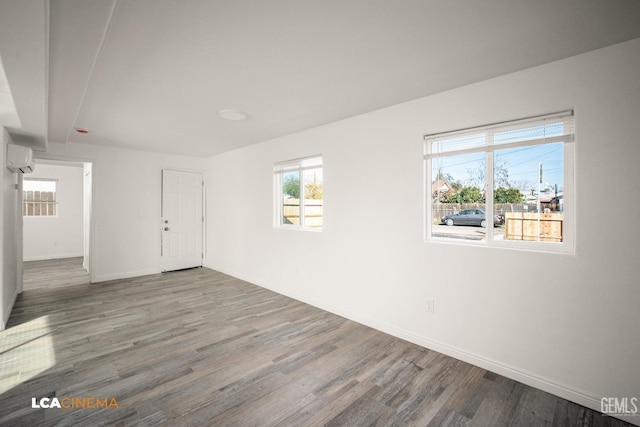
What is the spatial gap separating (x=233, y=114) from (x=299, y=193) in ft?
5.09

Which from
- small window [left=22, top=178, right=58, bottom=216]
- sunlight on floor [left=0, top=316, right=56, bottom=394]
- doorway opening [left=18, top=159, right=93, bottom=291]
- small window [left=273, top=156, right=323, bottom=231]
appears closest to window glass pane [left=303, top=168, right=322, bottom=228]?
small window [left=273, top=156, right=323, bottom=231]

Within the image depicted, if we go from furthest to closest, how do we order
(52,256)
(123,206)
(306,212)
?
(52,256), (123,206), (306,212)

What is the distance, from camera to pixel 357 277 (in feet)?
11.4

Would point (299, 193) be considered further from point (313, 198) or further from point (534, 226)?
point (534, 226)

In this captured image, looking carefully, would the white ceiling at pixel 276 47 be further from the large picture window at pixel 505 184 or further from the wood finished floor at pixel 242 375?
the wood finished floor at pixel 242 375

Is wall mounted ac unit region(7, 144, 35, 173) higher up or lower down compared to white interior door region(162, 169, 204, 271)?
higher up

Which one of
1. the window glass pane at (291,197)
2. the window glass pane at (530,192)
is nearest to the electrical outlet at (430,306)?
the window glass pane at (530,192)

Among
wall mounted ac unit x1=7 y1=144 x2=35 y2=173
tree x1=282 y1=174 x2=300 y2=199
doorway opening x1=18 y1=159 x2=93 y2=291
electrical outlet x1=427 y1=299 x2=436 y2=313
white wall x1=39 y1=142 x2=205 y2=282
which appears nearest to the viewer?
electrical outlet x1=427 y1=299 x2=436 y2=313

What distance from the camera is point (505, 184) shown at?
2525 millimetres

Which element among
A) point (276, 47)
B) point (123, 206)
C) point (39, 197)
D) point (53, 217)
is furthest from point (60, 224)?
point (276, 47)

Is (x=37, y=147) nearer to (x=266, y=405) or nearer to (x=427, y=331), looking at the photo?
(x=266, y=405)

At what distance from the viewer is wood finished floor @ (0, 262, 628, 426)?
6.23 ft

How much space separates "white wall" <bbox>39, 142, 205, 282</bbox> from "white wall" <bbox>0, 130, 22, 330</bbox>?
0.96m

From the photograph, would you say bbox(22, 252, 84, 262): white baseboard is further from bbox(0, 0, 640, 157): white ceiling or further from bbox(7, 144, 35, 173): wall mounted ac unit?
bbox(0, 0, 640, 157): white ceiling
